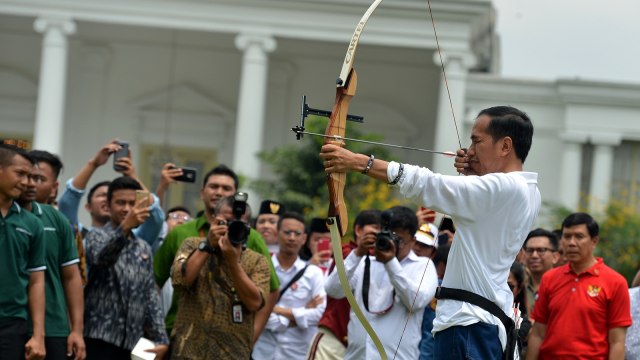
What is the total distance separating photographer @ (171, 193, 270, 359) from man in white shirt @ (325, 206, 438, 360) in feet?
2.09

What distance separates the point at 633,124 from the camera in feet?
78.0

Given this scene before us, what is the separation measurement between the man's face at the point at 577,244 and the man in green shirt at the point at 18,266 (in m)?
3.15

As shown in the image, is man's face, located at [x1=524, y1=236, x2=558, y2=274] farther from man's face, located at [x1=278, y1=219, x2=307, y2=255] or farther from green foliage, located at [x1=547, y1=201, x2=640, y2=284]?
green foliage, located at [x1=547, y1=201, x2=640, y2=284]

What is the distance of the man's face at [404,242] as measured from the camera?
25.9 ft

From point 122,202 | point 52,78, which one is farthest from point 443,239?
point 52,78

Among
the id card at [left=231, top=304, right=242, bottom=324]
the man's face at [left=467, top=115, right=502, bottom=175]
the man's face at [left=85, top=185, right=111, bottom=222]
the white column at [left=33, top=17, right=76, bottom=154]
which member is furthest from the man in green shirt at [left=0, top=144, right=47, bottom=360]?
the white column at [left=33, top=17, right=76, bottom=154]

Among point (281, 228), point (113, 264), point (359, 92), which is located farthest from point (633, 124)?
point (113, 264)

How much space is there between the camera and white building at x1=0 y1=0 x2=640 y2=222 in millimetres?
23500

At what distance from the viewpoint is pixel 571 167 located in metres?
23.9

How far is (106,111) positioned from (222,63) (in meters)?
2.58

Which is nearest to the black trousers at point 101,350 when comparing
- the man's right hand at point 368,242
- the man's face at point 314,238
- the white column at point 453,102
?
the man's right hand at point 368,242

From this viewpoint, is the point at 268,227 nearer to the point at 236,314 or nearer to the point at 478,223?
the point at 236,314

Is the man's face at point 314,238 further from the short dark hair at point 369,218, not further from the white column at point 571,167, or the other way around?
the white column at point 571,167

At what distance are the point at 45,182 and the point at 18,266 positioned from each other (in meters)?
1.13
